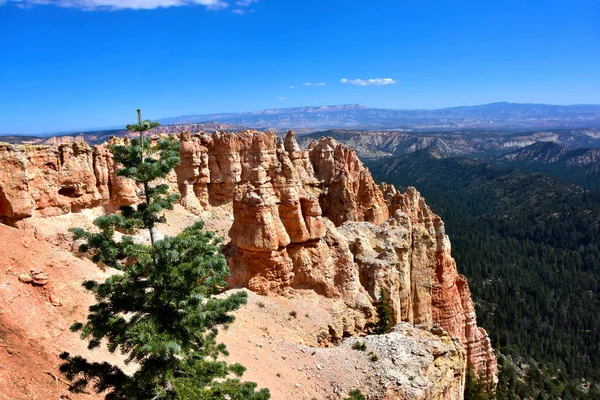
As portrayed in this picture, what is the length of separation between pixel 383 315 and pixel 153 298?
1510cm

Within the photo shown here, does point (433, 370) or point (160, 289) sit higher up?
point (160, 289)

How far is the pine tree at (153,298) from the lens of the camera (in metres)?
9.08

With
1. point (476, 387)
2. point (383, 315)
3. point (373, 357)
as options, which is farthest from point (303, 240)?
point (476, 387)

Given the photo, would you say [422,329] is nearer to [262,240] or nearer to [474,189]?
[262,240]

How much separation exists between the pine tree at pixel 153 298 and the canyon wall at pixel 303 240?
10.4 m

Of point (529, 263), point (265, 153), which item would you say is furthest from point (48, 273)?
point (529, 263)

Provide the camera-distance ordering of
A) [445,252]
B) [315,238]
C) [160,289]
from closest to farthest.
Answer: [160,289] < [315,238] < [445,252]

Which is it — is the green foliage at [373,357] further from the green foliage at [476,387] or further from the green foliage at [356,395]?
the green foliage at [476,387]

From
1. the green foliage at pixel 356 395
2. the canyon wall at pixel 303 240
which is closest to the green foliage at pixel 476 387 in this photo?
the canyon wall at pixel 303 240

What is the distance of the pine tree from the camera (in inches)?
357

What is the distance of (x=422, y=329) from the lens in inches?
779

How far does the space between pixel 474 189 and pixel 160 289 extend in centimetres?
17248

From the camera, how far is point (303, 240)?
2161cm

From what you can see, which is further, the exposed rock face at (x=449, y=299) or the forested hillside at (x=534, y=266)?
the forested hillside at (x=534, y=266)
